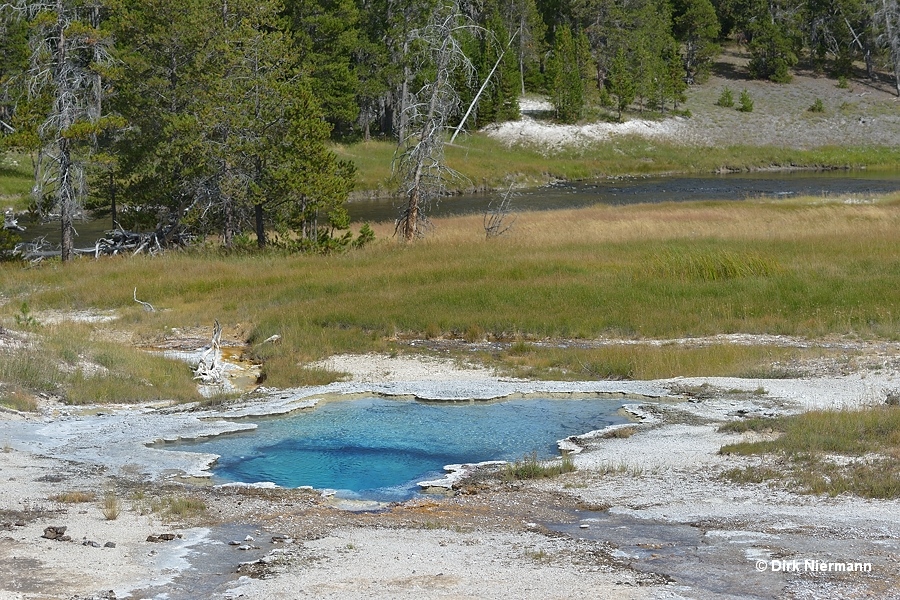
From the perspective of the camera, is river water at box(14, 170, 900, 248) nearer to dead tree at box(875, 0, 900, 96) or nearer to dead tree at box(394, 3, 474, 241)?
dead tree at box(394, 3, 474, 241)

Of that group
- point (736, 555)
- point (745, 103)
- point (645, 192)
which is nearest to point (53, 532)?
point (736, 555)

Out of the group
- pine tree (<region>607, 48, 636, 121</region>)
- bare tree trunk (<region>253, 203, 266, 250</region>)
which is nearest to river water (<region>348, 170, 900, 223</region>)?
pine tree (<region>607, 48, 636, 121</region>)

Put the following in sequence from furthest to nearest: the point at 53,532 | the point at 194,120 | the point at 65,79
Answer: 1. the point at 194,120
2. the point at 65,79
3. the point at 53,532

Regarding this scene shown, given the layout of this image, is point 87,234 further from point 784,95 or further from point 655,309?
point 784,95

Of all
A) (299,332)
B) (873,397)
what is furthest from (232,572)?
(299,332)

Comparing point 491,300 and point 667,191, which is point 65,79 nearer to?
point 491,300

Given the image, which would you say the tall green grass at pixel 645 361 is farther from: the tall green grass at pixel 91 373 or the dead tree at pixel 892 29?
the dead tree at pixel 892 29

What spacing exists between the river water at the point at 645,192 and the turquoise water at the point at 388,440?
107 feet

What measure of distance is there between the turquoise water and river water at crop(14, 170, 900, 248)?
107ft

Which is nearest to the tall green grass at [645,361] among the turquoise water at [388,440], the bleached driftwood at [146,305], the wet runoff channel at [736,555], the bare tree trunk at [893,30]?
the turquoise water at [388,440]

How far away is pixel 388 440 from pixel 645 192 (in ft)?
169

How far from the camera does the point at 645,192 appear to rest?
65.2 m

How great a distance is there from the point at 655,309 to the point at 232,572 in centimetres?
1760

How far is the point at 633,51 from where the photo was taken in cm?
9494
